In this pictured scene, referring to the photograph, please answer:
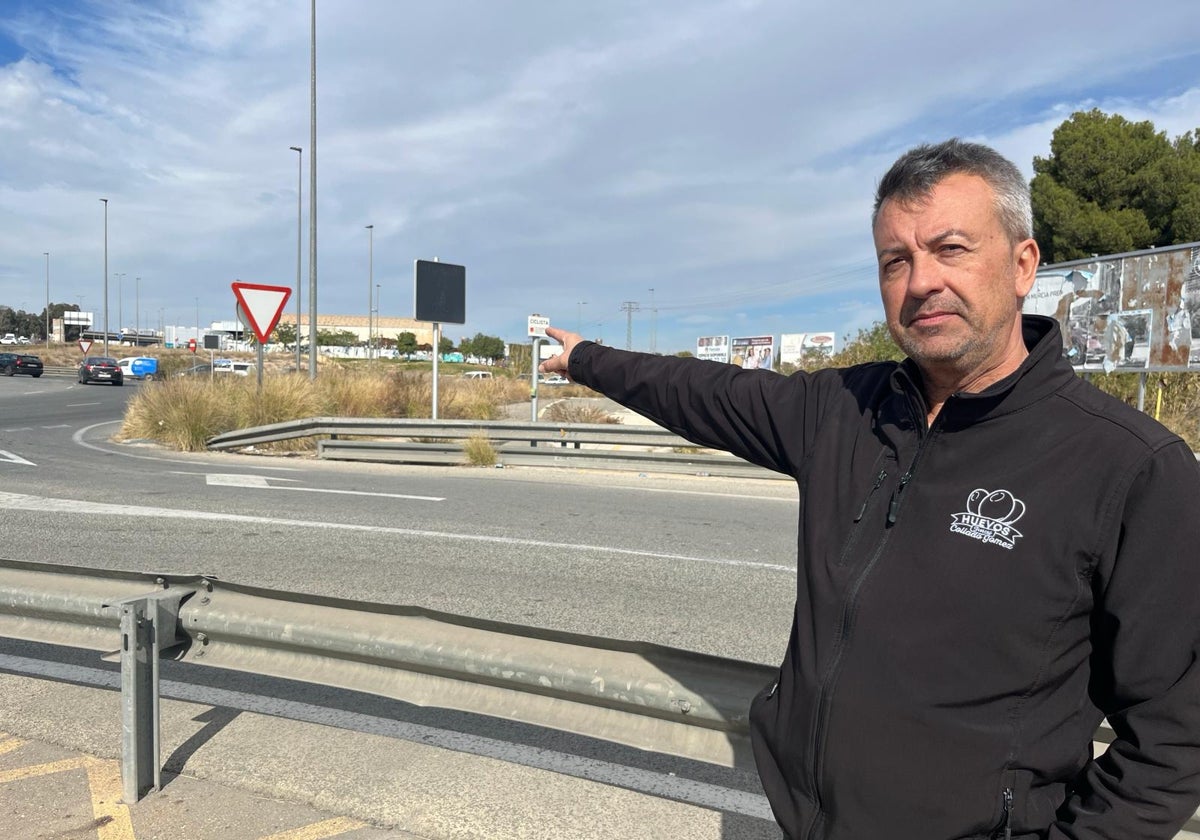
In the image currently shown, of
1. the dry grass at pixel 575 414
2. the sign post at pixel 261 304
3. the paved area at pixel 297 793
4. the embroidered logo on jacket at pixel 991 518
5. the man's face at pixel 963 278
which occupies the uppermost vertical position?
the sign post at pixel 261 304

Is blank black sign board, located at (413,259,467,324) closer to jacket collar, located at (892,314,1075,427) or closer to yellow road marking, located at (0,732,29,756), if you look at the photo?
yellow road marking, located at (0,732,29,756)

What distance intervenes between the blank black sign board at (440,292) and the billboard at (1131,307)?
991 centimetres

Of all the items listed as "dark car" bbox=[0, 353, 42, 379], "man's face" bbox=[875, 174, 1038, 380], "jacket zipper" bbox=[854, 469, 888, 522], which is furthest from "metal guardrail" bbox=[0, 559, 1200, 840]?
"dark car" bbox=[0, 353, 42, 379]

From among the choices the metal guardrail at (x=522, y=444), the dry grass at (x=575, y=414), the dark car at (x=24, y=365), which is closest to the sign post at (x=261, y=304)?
the metal guardrail at (x=522, y=444)

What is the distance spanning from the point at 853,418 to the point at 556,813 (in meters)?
1.91

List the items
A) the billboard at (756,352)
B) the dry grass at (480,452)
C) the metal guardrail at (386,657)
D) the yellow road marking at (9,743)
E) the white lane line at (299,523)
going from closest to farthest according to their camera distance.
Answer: the metal guardrail at (386,657)
the yellow road marking at (9,743)
the white lane line at (299,523)
the dry grass at (480,452)
the billboard at (756,352)

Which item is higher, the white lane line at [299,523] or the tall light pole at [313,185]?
the tall light pole at [313,185]

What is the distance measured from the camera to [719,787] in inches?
129

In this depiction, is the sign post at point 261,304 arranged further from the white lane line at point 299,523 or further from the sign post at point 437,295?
the white lane line at point 299,523

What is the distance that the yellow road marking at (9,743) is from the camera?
344 centimetres

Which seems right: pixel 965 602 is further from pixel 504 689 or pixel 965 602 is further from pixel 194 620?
pixel 194 620

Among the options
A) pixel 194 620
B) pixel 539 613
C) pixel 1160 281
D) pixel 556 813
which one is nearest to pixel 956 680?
pixel 556 813

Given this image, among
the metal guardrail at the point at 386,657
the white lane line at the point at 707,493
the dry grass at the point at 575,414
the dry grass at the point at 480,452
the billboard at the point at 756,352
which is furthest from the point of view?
the billboard at the point at 756,352

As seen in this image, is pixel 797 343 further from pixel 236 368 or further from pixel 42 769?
pixel 42 769
